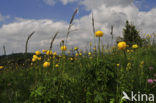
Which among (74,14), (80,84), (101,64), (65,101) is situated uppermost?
(74,14)

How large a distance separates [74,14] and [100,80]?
872mm

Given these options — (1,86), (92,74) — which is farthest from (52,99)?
(1,86)

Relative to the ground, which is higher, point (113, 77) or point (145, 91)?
point (113, 77)

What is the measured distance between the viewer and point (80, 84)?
2.16 meters

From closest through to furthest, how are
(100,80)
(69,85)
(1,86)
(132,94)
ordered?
(100,80) → (132,94) → (69,85) → (1,86)

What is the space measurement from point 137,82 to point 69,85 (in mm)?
1117

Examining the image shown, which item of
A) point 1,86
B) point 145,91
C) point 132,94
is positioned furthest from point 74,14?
point 1,86

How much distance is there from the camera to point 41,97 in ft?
5.71

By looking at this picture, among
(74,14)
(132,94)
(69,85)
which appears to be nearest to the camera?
(74,14)

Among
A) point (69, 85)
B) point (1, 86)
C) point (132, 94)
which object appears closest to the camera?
point (132, 94)

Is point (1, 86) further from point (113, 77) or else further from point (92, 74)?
point (113, 77)

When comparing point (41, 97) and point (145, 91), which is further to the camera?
point (145, 91)

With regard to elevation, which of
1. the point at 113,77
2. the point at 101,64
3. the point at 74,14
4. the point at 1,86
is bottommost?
the point at 1,86

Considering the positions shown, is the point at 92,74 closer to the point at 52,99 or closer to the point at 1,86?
the point at 52,99
